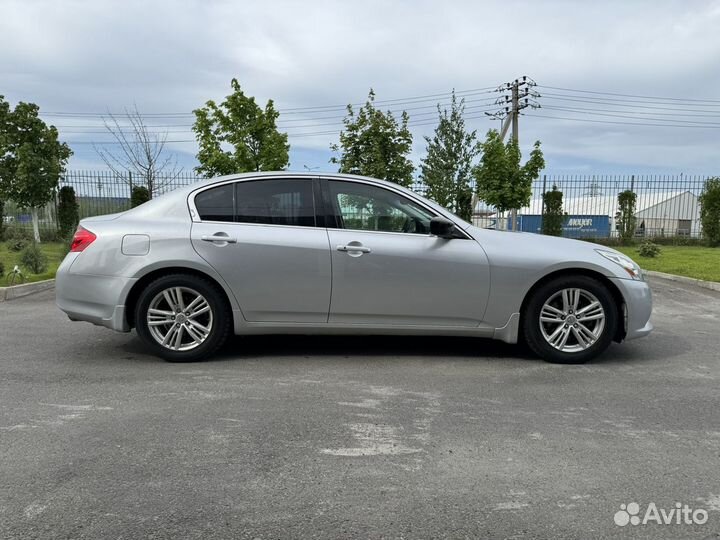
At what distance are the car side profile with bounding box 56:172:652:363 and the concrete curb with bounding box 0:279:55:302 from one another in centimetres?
439

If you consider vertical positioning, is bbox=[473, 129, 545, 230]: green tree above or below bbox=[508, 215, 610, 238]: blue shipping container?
above

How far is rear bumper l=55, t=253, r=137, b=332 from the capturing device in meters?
4.57

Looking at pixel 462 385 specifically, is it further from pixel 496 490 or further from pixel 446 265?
pixel 496 490

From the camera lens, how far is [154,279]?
4652 mm

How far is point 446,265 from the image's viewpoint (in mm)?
4609

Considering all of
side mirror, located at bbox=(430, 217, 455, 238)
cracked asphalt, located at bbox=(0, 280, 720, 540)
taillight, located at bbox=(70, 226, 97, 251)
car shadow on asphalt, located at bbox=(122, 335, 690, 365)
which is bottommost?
cracked asphalt, located at bbox=(0, 280, 720, 540)

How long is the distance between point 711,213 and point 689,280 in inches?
570

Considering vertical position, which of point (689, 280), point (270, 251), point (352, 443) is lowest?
point (352, 443)

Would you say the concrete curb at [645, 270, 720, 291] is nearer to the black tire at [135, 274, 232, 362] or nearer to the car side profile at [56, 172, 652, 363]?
the car side profile at [56, 172, 652, 363]

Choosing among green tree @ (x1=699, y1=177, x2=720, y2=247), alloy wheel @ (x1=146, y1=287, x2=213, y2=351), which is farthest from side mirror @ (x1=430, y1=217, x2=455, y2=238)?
green tree @ (x1=699, y1=177, x2=720, y2=247)

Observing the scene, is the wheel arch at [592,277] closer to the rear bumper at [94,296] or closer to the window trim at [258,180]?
the window trim at [258,180]

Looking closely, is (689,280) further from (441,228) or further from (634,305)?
(441,228)

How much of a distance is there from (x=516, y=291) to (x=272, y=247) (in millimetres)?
2158

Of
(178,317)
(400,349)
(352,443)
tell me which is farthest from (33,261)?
(352,443)
